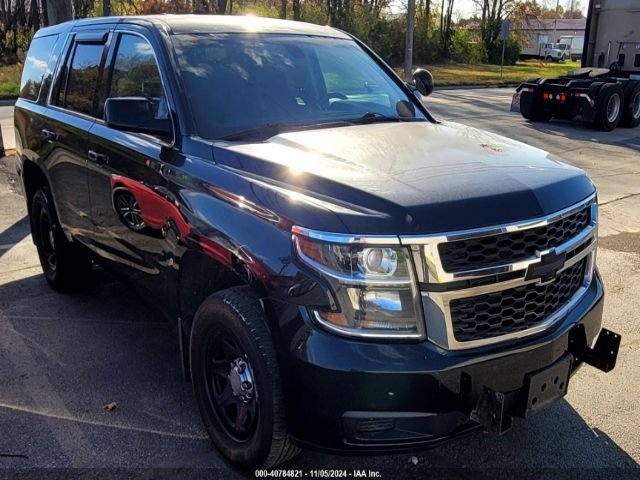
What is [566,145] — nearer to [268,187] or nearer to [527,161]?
[527,161]

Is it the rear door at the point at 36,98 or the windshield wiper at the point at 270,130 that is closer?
the windshield wiper at the point at 270,130

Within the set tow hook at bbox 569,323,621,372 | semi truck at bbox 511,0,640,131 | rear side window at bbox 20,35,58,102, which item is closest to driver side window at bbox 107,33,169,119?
rear side window at bbox 20,35,58,102

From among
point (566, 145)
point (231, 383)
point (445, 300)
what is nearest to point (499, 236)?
point (445, 300)

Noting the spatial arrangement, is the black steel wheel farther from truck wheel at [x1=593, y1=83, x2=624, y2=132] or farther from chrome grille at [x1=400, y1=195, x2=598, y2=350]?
truck wheel at [x1=593, y1=83, x2=624, y2=132]

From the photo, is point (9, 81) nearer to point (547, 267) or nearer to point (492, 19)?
point (547, 267)

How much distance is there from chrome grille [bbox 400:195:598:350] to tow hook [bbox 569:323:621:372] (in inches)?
6.4

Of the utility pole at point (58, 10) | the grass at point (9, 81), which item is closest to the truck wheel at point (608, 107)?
the utility pole at point (58, 10)

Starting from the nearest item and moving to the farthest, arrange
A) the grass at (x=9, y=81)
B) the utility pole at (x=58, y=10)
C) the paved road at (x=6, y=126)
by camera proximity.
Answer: the utility pole at (x=58, y=10)
the paved road at (x=6, y=126)
the grass at (x=9, y=81)

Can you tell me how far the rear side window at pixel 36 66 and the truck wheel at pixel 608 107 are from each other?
40.9ft

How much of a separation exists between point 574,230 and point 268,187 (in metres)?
1.38

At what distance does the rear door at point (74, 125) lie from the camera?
4.24 metres

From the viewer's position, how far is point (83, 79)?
4441 millimetres

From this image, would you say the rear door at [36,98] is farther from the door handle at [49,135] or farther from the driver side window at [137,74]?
the driver side window at [137,74]

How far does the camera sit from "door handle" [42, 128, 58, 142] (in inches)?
184
